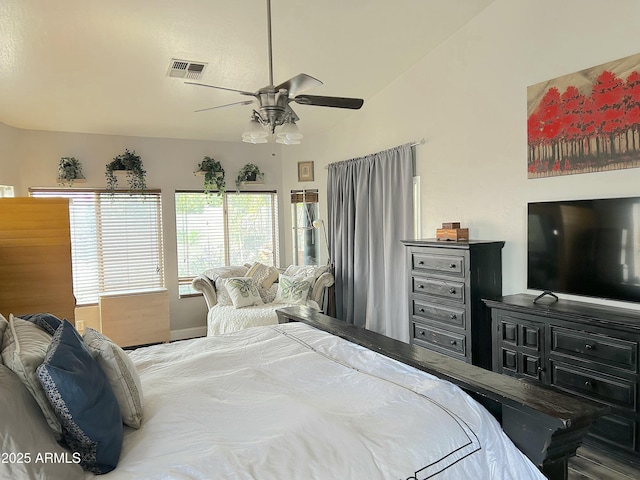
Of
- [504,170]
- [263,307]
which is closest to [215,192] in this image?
[263,307]

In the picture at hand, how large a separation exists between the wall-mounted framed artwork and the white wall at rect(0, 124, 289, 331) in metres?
0.37

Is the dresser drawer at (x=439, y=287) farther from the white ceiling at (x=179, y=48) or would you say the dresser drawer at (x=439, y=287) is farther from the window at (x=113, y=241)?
the window at (x=113, y=241)

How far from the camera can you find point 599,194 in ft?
9.69

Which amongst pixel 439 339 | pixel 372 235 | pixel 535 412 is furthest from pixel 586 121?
pixel 372 235

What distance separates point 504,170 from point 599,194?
Result: 2.52 ft

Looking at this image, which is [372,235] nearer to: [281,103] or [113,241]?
[281,103]

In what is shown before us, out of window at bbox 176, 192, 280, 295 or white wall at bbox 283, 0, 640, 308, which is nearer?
white wall at bbox 283, 0, 640, 308

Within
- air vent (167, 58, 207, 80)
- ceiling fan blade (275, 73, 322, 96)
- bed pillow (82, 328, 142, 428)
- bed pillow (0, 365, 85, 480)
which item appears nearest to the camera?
bed pillow (0, 365, 85, 480)

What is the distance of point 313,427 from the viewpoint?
1.44 meters

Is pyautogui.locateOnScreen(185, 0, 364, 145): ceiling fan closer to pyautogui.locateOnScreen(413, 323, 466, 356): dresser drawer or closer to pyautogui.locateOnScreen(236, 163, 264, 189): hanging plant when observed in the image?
pyautogui.locateOnScreen(413, 323, 466, 356): dresser drawer

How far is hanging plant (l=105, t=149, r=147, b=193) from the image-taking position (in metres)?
5.43

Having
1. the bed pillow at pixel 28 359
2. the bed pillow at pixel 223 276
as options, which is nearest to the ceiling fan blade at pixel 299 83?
the bed pillow at pixel 28 359

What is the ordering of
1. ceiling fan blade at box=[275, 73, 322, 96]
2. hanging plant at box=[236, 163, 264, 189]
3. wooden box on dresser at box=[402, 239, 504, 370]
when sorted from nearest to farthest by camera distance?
ceiling fan blade at box=[275, 73, 322, 96], wooden box on dresser at box=[402, 239, 504, 370], hanging plant at box=[236, 163, 264, 189]

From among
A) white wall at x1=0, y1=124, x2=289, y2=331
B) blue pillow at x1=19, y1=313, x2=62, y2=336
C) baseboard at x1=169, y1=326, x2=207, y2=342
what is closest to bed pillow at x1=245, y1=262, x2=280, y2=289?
white wall at x1=0, y1=124, x2=289, y2=331
